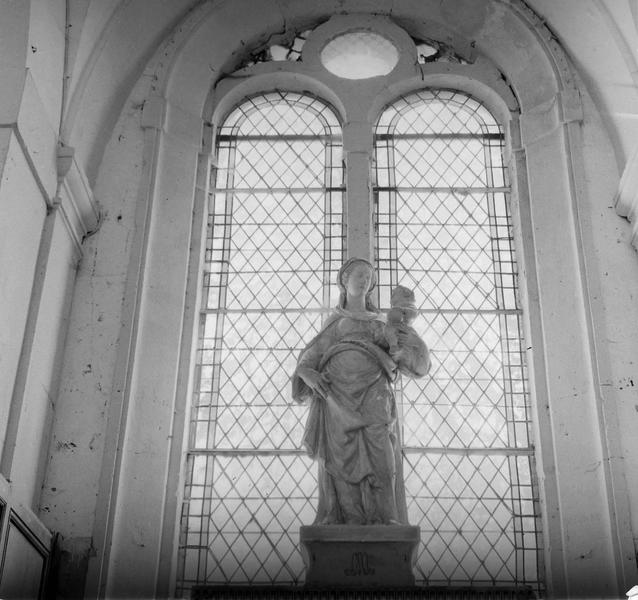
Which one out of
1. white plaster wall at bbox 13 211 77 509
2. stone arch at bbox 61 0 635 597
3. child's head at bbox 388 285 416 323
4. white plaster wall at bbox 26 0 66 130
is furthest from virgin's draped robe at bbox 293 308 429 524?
white plaster wall at bbox 26 0 66 130

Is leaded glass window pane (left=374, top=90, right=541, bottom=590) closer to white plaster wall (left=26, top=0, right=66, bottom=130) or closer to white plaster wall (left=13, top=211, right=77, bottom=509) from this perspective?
white plaster wall (left=13, top=211, right=77, bottom=509)

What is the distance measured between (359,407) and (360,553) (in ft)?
2.72

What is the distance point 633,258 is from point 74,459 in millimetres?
4031

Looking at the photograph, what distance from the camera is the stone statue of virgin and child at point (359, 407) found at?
6.15 meters

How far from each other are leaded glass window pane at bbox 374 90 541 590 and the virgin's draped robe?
98cm

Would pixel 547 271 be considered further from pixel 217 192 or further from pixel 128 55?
pixel 128 55

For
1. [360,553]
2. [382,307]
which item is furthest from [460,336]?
[360,553]

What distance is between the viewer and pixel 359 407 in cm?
629

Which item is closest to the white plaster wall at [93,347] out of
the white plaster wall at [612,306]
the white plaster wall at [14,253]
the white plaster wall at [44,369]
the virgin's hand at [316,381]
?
the white plaster wall at [44,369]

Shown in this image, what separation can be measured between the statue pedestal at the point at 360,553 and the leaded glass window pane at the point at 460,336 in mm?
980

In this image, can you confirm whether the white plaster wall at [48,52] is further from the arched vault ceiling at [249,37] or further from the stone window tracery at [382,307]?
the stone window tracery at [382,307]

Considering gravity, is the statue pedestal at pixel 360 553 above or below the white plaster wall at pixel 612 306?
below

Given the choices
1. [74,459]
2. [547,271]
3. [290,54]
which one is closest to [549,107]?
[547,271]

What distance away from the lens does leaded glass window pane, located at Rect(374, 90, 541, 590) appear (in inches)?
278
